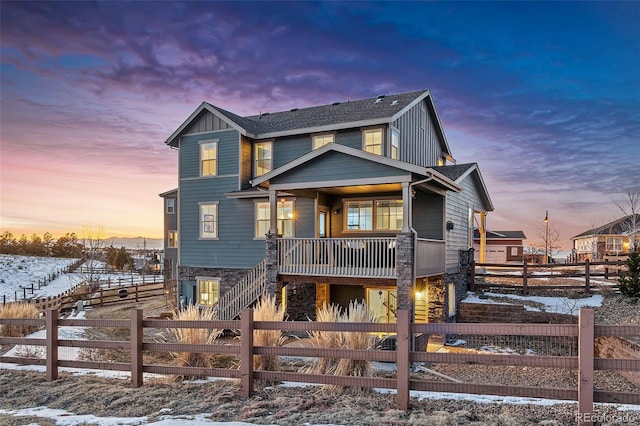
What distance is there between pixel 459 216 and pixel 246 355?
40.5 feet

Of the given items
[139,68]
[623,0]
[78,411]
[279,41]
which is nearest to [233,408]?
[78,411]

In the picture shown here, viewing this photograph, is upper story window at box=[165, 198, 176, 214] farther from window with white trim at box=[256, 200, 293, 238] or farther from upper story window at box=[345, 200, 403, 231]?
upper story window at box=[345, 200, 403, 231]

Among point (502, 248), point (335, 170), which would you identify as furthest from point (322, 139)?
point (502, 248)

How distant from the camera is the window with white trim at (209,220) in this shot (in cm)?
1698

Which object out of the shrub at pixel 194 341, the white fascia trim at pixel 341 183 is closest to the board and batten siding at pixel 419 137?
the white fascia trim at pixel 341 183

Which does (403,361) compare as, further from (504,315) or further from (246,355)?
(504,315)

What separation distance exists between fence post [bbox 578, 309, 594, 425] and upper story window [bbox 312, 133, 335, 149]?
40.0 feet

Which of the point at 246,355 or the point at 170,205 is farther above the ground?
the point at 170,205

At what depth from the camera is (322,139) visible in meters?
15.8

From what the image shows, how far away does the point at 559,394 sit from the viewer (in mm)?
4449

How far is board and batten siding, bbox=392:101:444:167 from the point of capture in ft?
51.4

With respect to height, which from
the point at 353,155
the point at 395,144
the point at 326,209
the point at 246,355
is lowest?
the point at 246,355

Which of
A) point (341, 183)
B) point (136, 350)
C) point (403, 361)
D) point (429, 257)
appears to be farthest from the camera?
point (429, 257)

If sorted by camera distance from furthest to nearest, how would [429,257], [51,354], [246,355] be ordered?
1. [429,257]
2. [51,354]
3. [246,355]
